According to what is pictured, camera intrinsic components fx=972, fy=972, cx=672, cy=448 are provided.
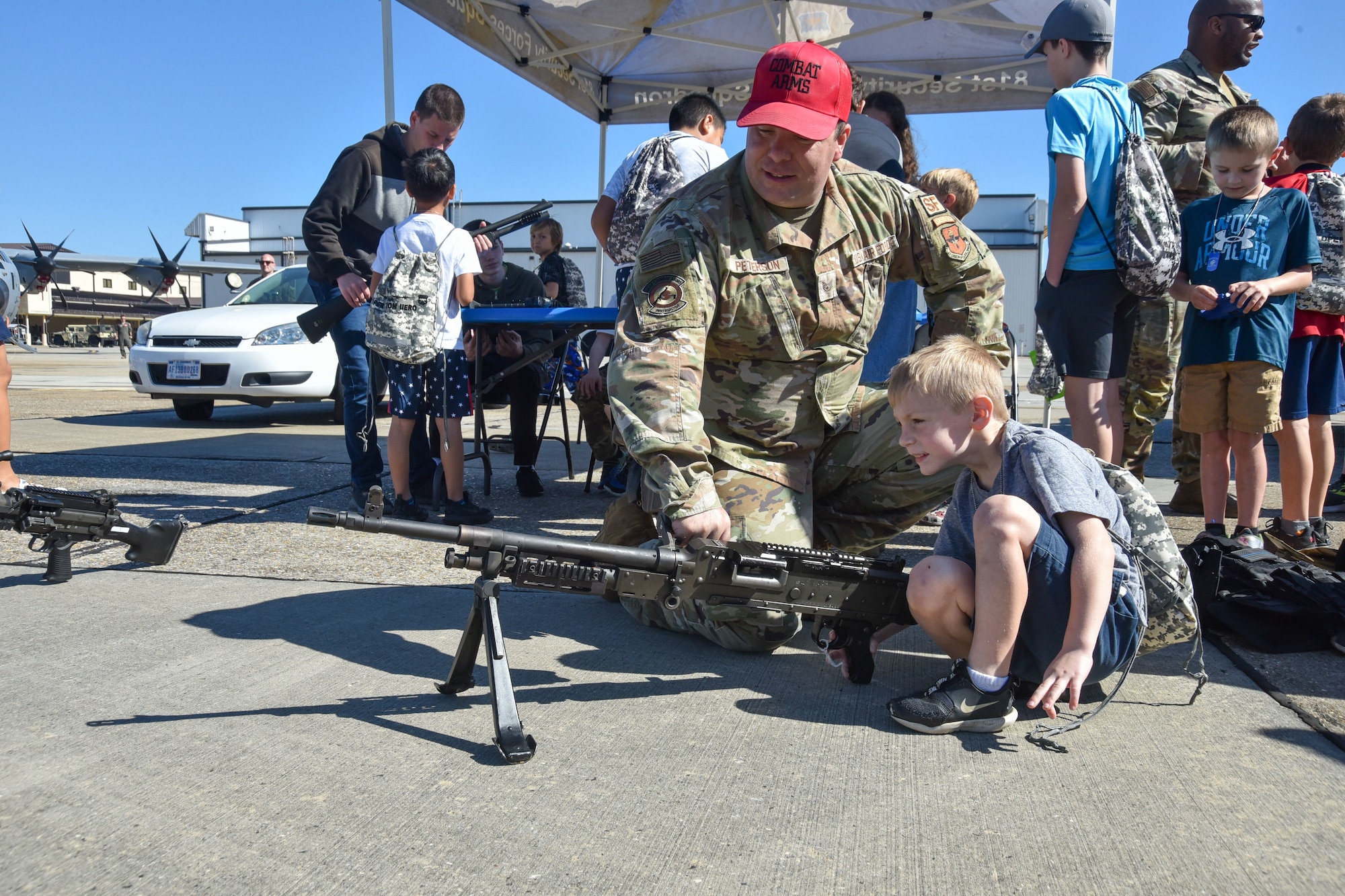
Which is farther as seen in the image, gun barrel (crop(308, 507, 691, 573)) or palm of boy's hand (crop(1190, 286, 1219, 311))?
palm of boy's hand (crop(1190, 286, 1219, 311))

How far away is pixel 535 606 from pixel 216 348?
657 cm

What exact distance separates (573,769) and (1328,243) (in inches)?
152

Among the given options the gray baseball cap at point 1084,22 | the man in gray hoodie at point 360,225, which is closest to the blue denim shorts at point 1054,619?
the gray baseball cap at point 1084,22

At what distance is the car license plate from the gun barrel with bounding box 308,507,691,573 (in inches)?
290

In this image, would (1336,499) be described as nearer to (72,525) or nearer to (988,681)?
(988,681)

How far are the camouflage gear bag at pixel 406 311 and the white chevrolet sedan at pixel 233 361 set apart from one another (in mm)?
4757

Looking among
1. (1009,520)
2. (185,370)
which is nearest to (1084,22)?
(1009,520)

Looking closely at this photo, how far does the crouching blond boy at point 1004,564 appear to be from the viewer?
204 centimetres

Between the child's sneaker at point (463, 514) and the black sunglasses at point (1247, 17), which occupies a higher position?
the black sunglasses at point (1247, 17)

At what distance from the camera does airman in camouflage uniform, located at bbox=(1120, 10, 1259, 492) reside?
4215mm

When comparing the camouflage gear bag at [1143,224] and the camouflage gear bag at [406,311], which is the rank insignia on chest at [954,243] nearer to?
the camouflage gear bag at [1143,224]

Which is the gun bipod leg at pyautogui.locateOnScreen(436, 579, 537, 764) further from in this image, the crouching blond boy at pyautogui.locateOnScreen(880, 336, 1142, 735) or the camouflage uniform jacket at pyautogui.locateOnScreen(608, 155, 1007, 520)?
the crouching blond boy at pyautogui.locateOnScreen(880, 336, 1142, 735)

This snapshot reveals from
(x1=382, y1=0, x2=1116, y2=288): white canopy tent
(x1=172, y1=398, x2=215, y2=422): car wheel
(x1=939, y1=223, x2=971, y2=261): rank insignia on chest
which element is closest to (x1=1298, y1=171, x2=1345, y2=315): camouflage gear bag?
(x1=939, y1=223, x2=971, y2=261): rank insignia on chest

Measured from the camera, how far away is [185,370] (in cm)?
855
